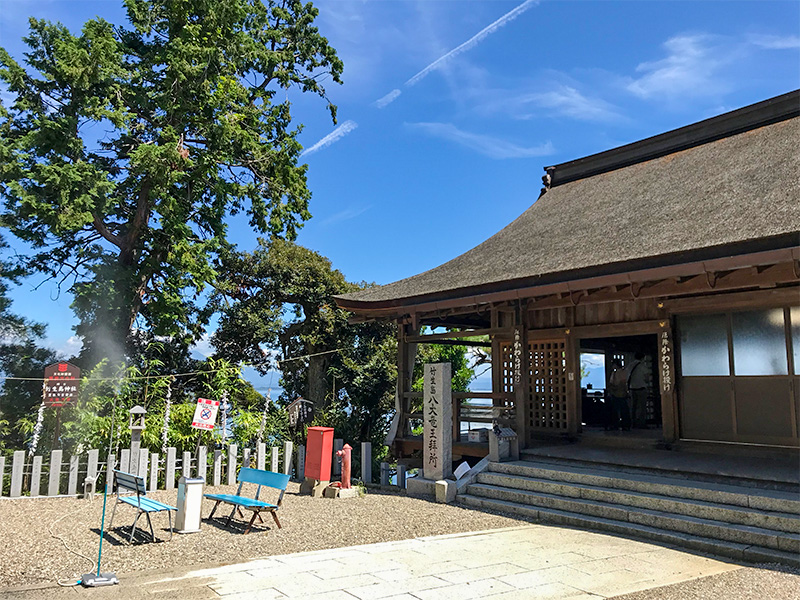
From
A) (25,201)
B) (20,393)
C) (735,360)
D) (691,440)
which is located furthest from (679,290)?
(20,393)

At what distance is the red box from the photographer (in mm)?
10070

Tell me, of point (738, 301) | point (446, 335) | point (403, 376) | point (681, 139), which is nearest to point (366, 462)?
point (403, 376)

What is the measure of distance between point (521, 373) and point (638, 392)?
4.37 m

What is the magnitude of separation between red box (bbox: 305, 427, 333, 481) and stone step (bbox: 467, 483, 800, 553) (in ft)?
8.62

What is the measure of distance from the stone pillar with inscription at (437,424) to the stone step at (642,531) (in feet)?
2.25

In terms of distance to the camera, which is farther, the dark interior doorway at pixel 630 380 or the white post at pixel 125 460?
the dark interior doorway at pixel 630 380

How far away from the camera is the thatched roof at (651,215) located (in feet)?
25.7

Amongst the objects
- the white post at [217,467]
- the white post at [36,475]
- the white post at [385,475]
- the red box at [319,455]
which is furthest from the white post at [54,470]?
the white post at [385,475]

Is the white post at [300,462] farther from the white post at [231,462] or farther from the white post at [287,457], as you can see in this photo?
the white post at [231,462]

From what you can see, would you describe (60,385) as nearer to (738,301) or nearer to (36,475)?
(36,475)

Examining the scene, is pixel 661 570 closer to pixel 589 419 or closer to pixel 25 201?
pixel 589 419

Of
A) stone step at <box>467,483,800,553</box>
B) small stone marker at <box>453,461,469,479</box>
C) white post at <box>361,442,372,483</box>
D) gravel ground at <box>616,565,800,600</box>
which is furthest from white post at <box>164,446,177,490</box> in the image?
gravel ground at <box>616,565,800,600</box>

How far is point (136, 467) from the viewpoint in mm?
9898

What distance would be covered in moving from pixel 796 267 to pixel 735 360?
2.03 m
